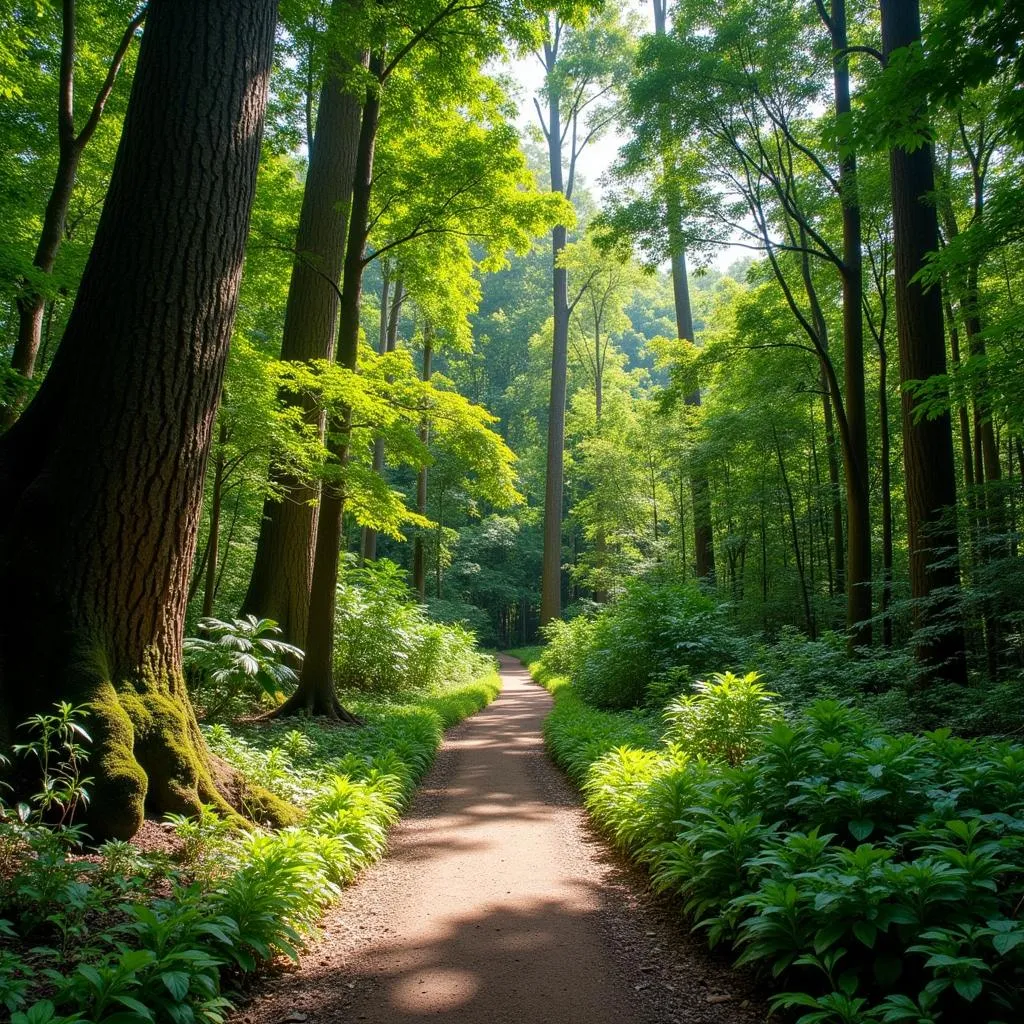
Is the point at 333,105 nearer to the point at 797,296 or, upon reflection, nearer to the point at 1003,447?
the point at 797,296

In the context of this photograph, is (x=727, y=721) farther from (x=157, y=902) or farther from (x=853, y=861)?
(x=157, y=902)

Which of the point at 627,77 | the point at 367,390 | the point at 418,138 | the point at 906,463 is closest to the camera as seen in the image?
the point at 906,463

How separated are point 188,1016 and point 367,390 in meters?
6.70

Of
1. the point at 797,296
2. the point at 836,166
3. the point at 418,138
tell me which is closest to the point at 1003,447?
the point at 797,296

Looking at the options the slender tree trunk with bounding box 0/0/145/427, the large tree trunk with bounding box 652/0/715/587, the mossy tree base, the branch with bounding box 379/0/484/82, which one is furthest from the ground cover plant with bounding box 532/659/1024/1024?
the large tree trunk with bounding box 652/0/715/587

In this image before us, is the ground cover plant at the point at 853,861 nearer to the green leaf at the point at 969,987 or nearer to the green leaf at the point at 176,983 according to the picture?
the green leaf at the point at 969,987

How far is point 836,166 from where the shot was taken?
1086 centimetres

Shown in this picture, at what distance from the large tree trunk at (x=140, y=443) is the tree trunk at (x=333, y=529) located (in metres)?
3.41

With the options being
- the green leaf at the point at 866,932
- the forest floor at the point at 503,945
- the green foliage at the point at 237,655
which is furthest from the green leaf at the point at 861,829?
the green foliage at the point at 237,655

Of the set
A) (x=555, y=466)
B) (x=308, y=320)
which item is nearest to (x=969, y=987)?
(x=308, y=320)

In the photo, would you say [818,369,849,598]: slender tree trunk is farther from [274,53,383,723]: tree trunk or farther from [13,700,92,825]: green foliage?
[13,700,92,825]: green foliage

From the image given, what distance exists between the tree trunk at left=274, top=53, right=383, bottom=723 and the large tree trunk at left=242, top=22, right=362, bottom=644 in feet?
2.93

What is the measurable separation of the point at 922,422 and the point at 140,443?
7.65m

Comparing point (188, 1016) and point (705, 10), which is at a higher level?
point (705, 10)
